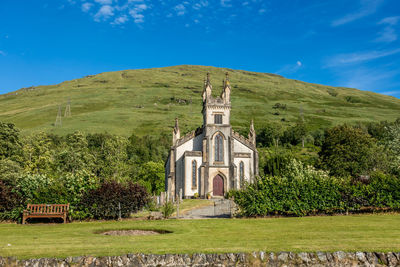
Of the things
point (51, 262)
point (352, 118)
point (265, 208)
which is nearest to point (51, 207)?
point (51, 262)

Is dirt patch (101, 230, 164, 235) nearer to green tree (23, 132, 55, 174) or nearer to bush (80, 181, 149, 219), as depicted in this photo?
bush (80, 181, 149, 219)

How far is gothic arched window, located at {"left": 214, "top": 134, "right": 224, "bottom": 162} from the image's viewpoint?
179ft

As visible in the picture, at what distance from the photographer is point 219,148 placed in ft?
180

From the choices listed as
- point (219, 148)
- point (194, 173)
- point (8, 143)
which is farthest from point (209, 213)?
point (8, 143)

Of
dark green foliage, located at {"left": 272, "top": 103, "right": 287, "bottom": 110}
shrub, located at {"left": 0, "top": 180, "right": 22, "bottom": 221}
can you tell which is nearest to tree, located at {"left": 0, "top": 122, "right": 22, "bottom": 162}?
shrub, located at {"left": 0, "top": 180, "right": 22, "bottom": 221}

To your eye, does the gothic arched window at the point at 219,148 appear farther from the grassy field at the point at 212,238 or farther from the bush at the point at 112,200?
the grassy field at the point at 212,238

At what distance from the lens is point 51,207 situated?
69.3 feet

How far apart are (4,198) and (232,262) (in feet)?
54.8

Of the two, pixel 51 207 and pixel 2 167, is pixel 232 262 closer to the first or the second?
pixel 51 207

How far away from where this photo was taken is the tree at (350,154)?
2197 inches

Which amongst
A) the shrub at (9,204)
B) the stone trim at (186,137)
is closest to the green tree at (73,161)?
the stone trim at (186,137)

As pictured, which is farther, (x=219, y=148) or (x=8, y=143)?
(x=8, y=143)

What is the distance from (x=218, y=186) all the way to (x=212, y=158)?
4.61 m

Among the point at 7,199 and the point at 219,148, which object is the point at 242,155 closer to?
the point at 219,148
